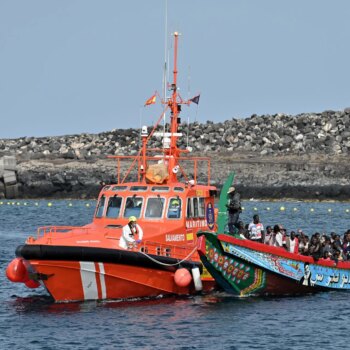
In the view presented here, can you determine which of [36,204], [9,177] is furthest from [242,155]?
[36,204]

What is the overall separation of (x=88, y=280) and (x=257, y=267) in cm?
457

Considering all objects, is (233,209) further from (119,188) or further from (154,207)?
(119,188)

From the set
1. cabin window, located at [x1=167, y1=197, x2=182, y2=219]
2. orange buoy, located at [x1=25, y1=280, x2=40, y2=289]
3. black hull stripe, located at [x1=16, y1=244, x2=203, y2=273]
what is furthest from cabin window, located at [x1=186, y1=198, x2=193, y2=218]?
orange buoy, located at [x1=25, y1=280, x2=40, y2=289]

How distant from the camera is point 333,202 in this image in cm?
7931

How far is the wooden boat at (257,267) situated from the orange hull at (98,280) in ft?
4.37

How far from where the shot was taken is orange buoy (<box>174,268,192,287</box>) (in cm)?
2741

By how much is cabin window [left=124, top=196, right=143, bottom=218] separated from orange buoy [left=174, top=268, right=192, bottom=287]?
237cm

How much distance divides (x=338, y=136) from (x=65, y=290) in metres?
74.3

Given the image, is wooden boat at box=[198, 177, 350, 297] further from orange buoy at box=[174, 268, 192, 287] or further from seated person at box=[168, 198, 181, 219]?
seated person at box=[168, 198, 181, 219]

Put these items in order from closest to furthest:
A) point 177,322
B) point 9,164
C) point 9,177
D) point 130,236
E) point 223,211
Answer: point 177,322
point 130,236
point 223,211
point 9,164
point 9,177

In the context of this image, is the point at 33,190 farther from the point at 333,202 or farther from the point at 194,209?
the point at 194,209

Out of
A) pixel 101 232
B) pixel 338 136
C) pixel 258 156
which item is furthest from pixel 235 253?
pixel 338 136

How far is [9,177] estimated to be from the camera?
86125mm

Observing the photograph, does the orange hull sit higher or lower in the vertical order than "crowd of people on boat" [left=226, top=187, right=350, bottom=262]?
lower
